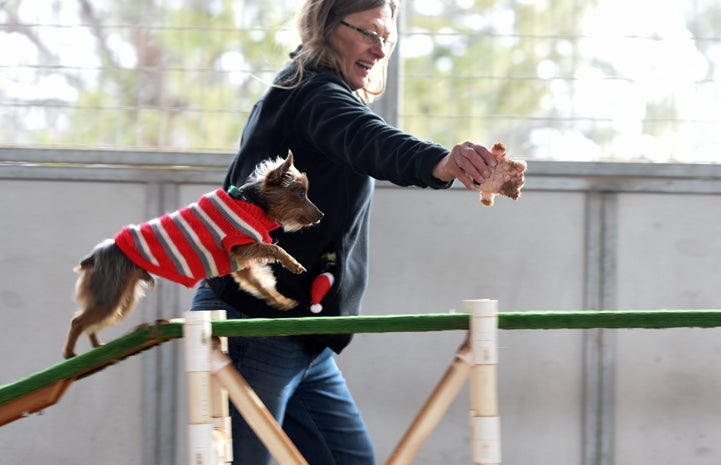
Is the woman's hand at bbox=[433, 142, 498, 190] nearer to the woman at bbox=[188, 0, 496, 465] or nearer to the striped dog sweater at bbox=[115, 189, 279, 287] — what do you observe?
the woman at bbox=[188, 0, 496, 465]

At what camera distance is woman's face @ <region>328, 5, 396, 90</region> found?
2.41 metres

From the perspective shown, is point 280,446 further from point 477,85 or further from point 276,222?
point 477,85

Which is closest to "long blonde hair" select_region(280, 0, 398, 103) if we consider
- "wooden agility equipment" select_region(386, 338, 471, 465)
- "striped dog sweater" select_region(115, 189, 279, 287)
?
"striped dog sweater" select_region(115, 189, 279, 287)

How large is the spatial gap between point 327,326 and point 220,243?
379 mm

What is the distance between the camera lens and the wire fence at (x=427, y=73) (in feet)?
11.8

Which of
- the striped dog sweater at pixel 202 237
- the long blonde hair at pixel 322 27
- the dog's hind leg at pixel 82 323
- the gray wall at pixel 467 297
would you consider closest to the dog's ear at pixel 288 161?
the striped dog sweater at pixel 202 237

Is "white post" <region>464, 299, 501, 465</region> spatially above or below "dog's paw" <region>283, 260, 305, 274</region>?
below

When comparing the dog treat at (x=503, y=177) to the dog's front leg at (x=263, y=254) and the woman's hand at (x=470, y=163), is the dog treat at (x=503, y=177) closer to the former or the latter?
the woman's hand at (x=470, y=163)

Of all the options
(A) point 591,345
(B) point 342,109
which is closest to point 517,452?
(A) point 591,345

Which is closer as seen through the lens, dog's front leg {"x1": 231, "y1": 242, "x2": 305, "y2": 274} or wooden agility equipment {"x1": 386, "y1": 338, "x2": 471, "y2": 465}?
wooden agility equipment {"x1": 386, "y1": 338, "x2": 471, "y2": 465}

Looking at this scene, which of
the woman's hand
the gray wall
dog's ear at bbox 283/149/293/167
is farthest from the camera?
the gray wall

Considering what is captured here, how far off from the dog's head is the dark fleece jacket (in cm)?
7

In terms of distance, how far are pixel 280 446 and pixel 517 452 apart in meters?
1.72

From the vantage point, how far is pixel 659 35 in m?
3.62
